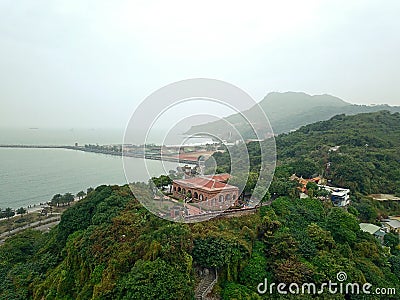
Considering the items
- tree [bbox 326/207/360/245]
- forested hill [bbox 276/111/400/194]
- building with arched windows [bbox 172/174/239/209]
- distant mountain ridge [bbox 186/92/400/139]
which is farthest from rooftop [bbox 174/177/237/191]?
forested hill [bbox 276/111/400/194]

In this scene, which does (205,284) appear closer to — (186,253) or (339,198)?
(186,253)

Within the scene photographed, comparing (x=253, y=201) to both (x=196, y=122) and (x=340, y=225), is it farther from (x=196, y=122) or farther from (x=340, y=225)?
(x=196, y=122)

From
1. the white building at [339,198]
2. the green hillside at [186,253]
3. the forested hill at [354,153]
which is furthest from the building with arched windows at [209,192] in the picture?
the forested hill at [354,153]

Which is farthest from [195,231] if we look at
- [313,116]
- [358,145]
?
[313,116]

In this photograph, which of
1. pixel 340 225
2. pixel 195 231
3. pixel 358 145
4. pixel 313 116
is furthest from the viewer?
pixel 313 116

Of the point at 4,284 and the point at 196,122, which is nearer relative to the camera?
the point at 196,122

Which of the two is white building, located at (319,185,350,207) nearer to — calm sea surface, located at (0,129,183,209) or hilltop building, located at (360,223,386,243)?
hilltop building, located at (360,223,386,243)

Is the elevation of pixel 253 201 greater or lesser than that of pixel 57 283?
greater
